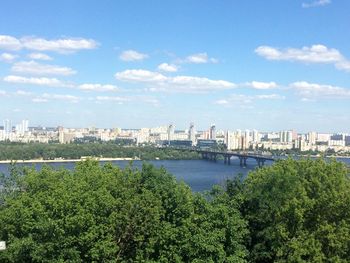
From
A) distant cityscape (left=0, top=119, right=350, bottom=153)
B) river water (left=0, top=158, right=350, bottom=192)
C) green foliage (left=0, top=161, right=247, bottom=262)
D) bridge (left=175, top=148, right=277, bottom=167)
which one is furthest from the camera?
distant cityscape (left=0, top=119, right=350, bottom=153)

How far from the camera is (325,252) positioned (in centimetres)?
721

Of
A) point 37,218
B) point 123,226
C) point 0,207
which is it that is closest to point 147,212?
point 123,226

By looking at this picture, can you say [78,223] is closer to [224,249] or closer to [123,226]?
[123,226]

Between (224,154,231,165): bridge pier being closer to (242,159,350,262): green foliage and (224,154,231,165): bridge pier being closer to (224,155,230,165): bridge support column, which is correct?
(224,155,230,165): bridge support column

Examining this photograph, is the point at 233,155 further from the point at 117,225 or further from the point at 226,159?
the point at 117,225

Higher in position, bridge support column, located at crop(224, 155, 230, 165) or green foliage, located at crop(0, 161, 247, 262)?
green foliage, located at crop(0, 161, 247, 262)

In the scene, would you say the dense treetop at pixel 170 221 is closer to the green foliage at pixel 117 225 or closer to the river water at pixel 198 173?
the green foliage at pixel 117 225

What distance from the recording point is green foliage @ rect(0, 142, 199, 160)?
55500 millimetres

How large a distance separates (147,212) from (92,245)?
0.96 metres

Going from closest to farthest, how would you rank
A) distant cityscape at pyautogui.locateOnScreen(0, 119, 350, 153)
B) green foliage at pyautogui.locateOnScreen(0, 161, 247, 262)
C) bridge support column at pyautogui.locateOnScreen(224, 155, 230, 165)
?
green foliage at pyautogui.locateOnScreen(0, 161, 247, 262), bridge support column at pyautogui.locateOnScreen(224, 155, 230, 165), distant cityscape at pyautogui.locateOnScreen(0, 119, 350, 153)

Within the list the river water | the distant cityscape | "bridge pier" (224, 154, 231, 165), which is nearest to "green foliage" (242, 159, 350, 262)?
the river water

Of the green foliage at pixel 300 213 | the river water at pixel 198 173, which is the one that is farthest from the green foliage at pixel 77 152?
the green foliage at pixel 300 213

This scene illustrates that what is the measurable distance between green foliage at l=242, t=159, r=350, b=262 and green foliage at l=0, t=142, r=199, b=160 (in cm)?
4695

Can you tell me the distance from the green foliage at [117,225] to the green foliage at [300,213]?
0.61 metres
